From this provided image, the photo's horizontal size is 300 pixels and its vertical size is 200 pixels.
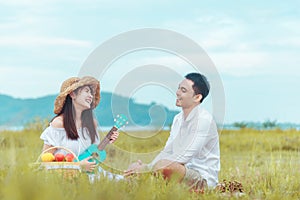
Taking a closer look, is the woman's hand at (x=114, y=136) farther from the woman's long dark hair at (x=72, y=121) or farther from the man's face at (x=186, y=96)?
the man's face at (x=186, y=96)

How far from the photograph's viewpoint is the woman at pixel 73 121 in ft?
16.5

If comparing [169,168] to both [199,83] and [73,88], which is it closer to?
[199,83]

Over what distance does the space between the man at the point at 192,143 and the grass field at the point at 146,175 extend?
17 centimetres

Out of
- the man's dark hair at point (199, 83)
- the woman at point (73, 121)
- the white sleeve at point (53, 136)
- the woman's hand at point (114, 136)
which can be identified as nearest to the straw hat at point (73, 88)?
the woman at point (73, 121)

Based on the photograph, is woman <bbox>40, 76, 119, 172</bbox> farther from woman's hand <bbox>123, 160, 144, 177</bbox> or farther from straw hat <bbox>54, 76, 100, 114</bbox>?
woman's hand <bbox>123, 160, 144, 177</bbox>

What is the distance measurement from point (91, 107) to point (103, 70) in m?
0.69

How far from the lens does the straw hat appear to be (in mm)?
4773

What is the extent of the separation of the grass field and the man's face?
14.4 inches

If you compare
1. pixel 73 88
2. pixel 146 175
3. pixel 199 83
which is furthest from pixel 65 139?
pixel 146 175

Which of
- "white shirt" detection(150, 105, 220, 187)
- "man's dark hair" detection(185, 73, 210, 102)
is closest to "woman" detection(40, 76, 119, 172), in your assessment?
"white shirt" detection(150, 105, 220, 187)

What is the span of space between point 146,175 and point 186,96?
1.13 meters

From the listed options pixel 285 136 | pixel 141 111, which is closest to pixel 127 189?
pixel 141 111

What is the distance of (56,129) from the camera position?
5.12 m

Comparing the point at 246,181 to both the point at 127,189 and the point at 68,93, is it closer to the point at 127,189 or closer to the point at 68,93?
the point at 68,93
